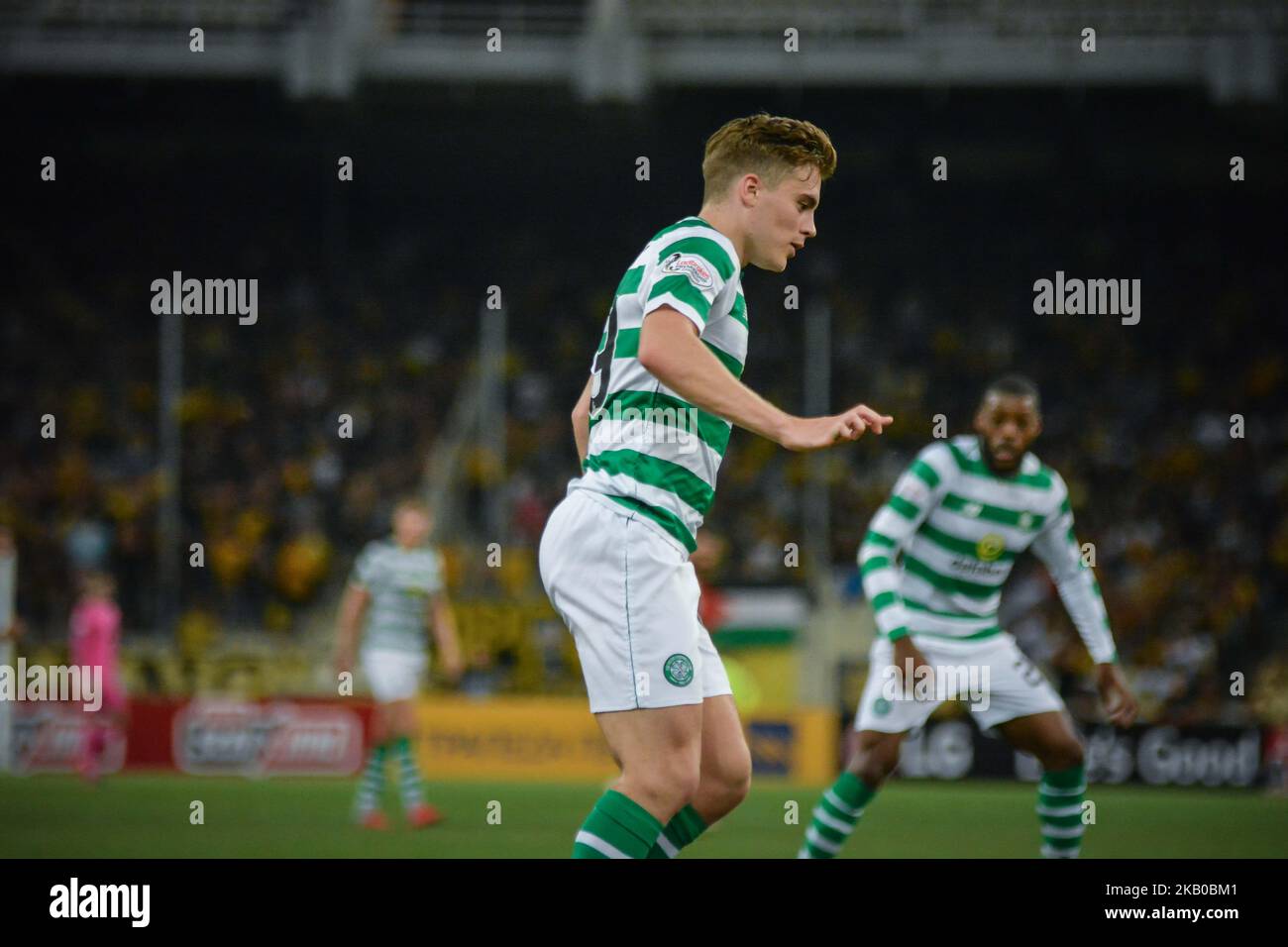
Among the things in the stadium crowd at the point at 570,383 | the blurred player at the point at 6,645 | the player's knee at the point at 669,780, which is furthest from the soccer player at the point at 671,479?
the stadium crowd at the point at 570,383

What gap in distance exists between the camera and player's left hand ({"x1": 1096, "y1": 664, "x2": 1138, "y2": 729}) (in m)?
7.11

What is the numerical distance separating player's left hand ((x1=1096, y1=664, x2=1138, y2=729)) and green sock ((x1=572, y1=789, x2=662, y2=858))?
3.34m

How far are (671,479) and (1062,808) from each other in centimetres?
342

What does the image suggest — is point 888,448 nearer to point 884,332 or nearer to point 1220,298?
point 884,332

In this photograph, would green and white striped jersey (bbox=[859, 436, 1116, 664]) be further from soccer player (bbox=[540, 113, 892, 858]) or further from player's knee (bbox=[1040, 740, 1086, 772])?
soccer player (bbox=[540, 113, 892, 858])

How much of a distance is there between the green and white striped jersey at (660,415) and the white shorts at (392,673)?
25.3 ft

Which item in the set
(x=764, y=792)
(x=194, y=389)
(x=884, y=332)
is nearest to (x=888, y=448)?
(x=884, y=332)

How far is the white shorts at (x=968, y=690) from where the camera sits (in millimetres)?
7297

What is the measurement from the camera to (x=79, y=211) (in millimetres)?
26938

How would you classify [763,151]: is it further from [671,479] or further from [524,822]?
[524,822]

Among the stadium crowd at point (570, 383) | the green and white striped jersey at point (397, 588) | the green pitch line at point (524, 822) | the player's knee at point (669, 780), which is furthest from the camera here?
the stadium crowd at point (570, 383)

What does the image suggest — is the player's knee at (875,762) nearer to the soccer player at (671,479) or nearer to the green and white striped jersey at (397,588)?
the soccer player at (671,479)

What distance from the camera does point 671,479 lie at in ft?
15.1
